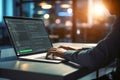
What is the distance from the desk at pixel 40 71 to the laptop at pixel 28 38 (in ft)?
0.33

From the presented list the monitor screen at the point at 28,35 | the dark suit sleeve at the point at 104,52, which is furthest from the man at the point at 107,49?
the monitor screen at the point at 28,35

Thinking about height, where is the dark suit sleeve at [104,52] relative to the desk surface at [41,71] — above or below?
above

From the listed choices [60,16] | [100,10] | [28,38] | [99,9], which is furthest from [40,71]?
[60,16]

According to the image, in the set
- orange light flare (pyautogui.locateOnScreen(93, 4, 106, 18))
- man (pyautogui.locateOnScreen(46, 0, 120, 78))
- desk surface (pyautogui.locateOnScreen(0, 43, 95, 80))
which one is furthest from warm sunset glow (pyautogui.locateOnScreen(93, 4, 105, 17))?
desk surface (pyautogui.locateOnScreen(0, 43, 95, 80))

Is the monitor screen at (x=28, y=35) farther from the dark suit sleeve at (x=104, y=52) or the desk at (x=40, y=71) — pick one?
the dark suit sleeve at (x=104, y=52)

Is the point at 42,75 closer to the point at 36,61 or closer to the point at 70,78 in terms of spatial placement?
the point at 70,78

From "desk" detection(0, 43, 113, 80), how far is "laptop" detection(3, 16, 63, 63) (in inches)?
4.0

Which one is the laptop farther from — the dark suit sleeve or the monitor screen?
the dark suit sleeve

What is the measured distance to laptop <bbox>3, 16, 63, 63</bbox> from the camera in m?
1.65

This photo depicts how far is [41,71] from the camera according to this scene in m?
1.27

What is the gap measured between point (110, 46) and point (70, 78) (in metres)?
0.29

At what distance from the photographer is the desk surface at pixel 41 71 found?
1.23m

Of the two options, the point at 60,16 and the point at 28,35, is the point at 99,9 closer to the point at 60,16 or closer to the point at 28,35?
the point at 28,35

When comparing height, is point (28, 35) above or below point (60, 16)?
above
